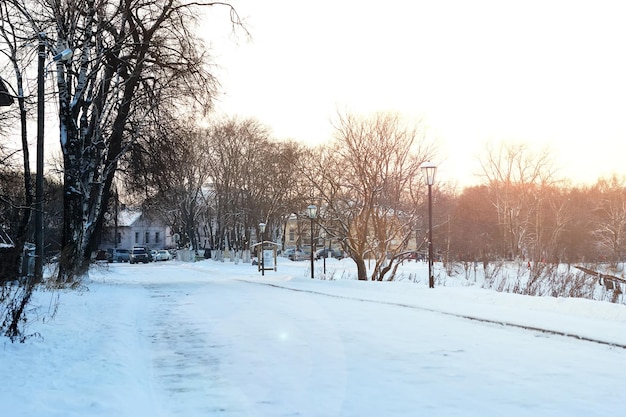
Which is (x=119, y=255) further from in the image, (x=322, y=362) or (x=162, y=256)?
(x=322, y=362)

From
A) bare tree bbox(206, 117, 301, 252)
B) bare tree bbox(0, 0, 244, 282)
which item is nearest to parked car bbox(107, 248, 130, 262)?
bare tree bbox(206, 117, 301, 252)

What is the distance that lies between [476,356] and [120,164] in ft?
76.8

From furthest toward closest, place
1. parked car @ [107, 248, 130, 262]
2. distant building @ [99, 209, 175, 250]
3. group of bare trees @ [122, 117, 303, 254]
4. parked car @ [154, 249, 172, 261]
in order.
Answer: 1. distant building @ [99, 209, 175, 250]
2. parked car @ [154, 249, 172, 261]
3. parked car @ [107, 248, 130, 262]
4. group of bare trees @ [122, 117, 303, 254]

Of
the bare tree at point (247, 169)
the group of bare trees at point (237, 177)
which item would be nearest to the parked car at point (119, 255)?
the group of bare trees at point (237, 177)

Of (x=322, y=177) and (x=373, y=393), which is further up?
(x=322, y=177)

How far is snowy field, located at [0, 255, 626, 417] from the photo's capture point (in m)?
5.70

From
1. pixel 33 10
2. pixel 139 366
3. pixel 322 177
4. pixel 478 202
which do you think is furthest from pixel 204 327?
pixel 478 202

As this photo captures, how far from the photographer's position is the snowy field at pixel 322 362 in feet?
18.7

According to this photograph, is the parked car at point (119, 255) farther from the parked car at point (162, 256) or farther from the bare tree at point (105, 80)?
the bare tree at point (105, 80)

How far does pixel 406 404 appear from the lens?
5734 millimetres

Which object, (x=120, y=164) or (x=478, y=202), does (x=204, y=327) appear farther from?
(x=478, y=202)

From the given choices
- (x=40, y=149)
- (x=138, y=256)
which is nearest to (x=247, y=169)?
(x=138, y=256)

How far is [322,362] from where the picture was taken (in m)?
7.88

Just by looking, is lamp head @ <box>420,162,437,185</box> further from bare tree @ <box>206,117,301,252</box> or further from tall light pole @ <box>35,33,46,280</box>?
bare tree @ <box>206,117,301,252</box>
